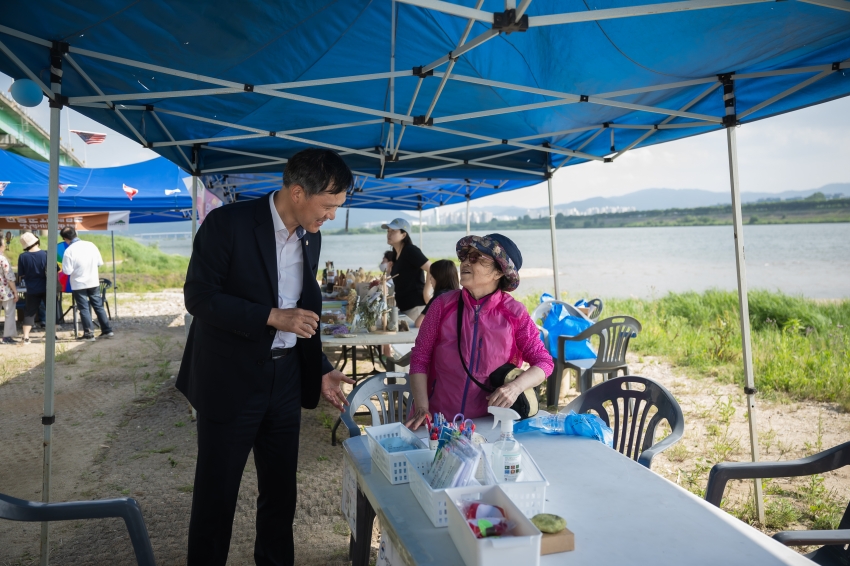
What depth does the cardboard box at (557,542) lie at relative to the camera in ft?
4.45

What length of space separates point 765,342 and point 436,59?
7272mm

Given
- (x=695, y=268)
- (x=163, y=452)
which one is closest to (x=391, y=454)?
(x=163, y=452)

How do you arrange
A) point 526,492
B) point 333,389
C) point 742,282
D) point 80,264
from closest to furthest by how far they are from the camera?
1. point 526,492
2. point 333,389
3. point 742,282
4. point 80,264

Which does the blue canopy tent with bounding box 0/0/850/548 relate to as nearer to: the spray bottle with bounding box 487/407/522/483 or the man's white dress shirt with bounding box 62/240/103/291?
the spray bottle with bounding box 487/407/522/483

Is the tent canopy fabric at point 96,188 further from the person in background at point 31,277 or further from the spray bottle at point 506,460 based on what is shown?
the spray bottle at point 506,460

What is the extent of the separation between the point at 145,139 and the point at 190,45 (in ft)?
6.58

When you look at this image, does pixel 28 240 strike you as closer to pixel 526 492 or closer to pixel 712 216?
pixel 526 492

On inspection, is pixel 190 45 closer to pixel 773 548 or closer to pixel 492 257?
pixel 492 257

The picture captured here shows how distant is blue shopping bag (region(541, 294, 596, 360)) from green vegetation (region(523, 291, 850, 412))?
89.0 inches

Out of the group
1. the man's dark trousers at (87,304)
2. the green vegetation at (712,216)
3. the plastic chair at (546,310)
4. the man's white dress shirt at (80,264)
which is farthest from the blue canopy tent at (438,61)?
the green vegetation at (712,216)

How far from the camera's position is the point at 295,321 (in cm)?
208

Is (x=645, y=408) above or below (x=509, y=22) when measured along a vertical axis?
below

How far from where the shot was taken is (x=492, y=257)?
2689mm

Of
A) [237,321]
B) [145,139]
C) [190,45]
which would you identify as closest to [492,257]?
[237,321]
